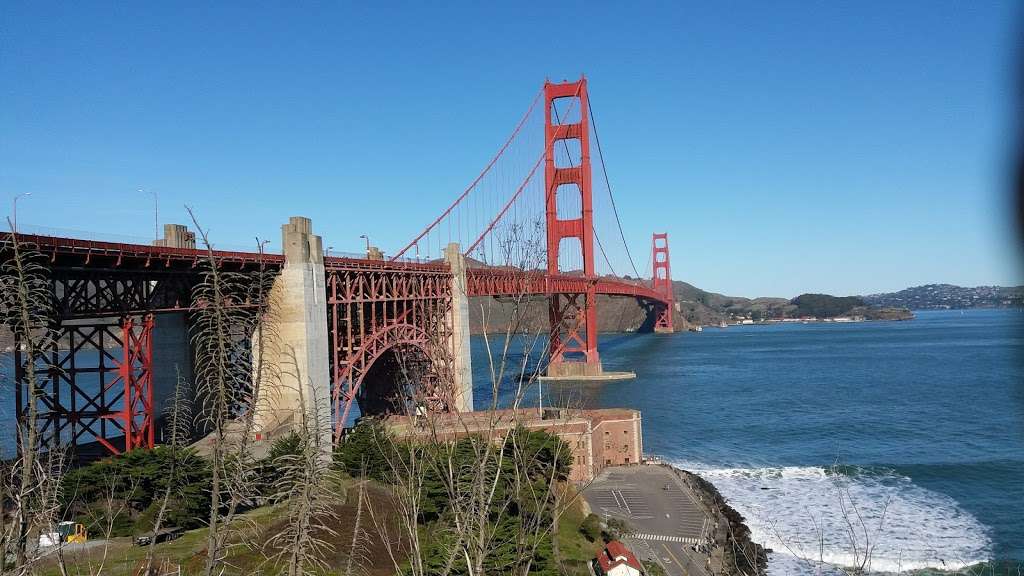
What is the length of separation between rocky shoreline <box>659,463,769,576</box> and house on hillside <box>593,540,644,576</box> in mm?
1856

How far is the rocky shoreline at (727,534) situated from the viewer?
1719 centimetres

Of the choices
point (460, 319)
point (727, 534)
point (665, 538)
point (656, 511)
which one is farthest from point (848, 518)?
point (460, 319)

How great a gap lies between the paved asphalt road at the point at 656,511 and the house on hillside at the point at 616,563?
4.17 feet

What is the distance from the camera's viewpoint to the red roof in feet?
51.3

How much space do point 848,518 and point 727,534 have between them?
4.94 m

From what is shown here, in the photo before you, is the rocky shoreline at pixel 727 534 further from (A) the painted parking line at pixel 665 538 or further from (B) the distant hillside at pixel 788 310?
(B) the distant hillside at pixel 788 310

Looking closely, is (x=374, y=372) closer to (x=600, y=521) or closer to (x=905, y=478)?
(x=600, y=521)

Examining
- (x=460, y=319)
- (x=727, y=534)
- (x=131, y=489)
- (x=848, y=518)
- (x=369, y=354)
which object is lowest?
(x=848, y=518)

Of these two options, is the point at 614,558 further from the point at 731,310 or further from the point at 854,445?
the point at 731,310

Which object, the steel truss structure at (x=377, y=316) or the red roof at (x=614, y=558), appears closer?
the red roof at (x=614, y=558)

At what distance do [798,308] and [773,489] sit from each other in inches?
5452

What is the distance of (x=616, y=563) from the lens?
615 inches

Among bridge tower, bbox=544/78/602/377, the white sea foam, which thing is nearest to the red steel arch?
the white sea foam

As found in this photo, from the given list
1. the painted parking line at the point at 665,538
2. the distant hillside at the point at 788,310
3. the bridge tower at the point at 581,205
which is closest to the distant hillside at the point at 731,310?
the distant hillside at the point at 788,310
